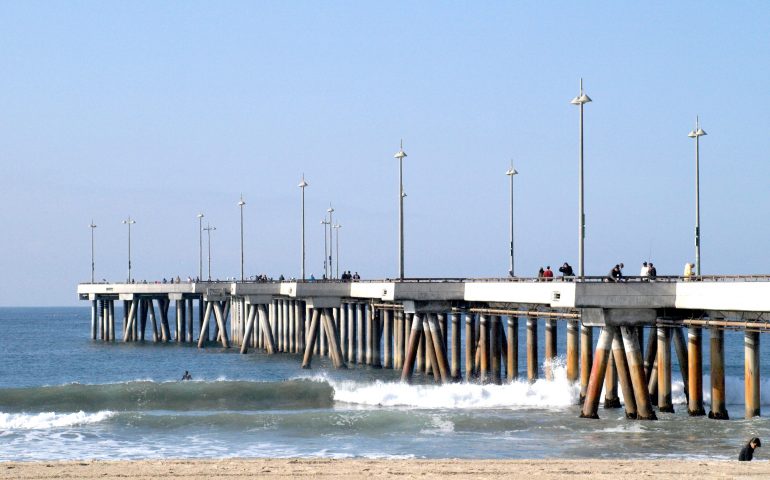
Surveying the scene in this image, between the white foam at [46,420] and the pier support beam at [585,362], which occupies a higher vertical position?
the pier support beam at [585,362]

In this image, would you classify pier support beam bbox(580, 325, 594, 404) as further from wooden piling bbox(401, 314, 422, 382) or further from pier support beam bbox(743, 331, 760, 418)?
wooden piling bbox(401, 314, 422, 382)

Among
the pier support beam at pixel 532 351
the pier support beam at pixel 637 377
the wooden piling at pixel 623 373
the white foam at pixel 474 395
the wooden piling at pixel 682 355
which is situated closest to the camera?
the pier support beam at pixel 637 377

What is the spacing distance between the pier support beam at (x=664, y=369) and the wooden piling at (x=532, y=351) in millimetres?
8291

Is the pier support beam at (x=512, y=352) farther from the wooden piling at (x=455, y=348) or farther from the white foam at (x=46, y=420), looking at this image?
the white foam at (x=46, y=420)

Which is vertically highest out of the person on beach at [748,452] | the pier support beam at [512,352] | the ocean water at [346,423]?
the pier support beam at [512,352]

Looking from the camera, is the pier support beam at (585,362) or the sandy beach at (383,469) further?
the pier support beam at (585,362)

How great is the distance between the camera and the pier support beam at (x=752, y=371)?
35.1m

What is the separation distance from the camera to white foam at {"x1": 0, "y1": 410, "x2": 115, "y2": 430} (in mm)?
39906

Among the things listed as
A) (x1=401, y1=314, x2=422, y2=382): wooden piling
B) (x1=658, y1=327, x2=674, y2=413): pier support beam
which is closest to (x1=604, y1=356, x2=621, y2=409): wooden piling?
(x1=658, y1=327, x2=674, y2=413): pier support beam

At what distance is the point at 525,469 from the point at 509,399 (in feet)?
60.3

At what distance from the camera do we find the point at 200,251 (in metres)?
118

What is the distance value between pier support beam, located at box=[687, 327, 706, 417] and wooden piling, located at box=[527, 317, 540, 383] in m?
9.67

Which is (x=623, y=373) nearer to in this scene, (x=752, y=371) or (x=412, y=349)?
(x=752, y=371)

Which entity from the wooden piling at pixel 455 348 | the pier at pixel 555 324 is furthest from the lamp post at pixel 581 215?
the wooden piling at pixel 455 348
